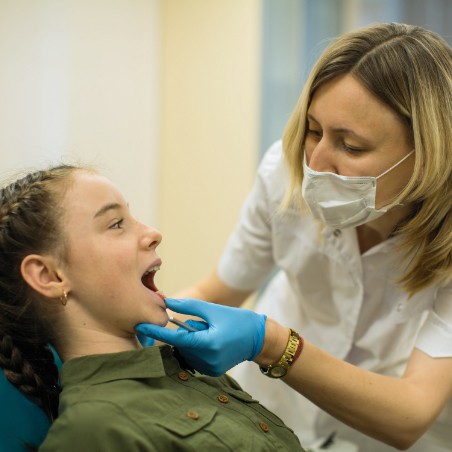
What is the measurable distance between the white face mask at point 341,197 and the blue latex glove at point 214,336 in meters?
0.32

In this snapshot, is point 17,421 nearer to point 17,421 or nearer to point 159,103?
point 17,421

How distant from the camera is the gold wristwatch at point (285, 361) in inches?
56.4

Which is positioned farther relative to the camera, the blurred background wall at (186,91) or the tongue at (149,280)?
the blurred background wall at (186,91)

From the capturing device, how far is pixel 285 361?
4.70ft

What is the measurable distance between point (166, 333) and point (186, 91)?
241cm

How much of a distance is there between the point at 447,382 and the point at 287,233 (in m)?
0.58

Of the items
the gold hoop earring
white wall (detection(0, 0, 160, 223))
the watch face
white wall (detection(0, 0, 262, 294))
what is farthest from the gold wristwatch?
white wall (detection(0, 0, 262, 294))

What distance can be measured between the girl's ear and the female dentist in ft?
0.70

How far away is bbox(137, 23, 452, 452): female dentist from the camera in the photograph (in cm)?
145

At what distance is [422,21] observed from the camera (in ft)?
12.1

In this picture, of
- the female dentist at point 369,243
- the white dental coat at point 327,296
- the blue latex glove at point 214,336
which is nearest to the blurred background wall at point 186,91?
the white dental coat at point 327,296

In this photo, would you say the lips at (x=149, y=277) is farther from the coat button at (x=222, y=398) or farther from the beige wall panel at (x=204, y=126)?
the beige wall panel at (x=204, y=126)

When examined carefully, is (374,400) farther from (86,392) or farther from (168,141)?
(168,141)

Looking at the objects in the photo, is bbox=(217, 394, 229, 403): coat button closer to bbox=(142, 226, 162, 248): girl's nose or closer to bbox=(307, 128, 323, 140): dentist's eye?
bbox=(142, 226, 162, 248): girl's nose
